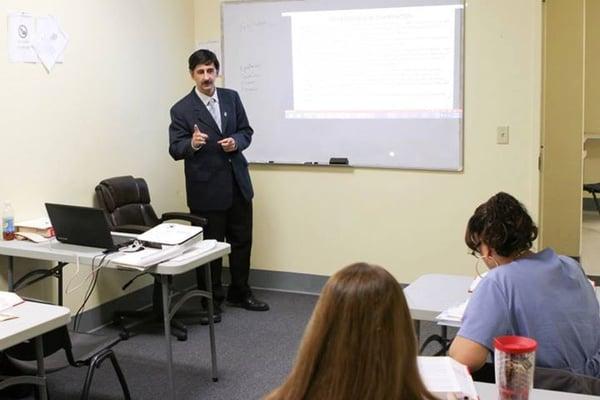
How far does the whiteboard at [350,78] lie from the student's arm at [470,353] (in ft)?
8.75

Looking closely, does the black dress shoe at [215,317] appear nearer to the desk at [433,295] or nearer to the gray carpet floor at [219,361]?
the gray carpet floor at [219,361]

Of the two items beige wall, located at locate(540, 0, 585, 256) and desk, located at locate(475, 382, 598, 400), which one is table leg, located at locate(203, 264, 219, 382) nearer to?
desk, located at locate(475, 382, 598, 400)

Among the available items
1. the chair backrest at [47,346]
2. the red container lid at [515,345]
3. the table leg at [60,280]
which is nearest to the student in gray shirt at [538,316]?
the red container lid at [515,345]

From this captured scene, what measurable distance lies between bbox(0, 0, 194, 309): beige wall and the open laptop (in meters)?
0.49

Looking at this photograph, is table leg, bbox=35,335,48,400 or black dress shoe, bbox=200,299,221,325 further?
black dress shoe, bbox=200,299,221,325

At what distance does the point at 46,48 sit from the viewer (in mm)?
3744

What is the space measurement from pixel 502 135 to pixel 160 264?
2409mm

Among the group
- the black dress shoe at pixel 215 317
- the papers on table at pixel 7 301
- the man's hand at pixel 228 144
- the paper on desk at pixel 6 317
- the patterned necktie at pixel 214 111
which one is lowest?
the black dress shoe at pixel 215 317

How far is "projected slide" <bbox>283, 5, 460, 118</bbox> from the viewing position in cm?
432

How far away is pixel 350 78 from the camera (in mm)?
4578

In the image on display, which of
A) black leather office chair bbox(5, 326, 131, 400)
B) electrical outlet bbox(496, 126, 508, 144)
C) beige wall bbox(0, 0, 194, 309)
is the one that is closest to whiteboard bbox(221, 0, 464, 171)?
electrical outlet bbox(496, 126, 508, 144)

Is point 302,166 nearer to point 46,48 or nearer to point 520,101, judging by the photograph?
point 520,101

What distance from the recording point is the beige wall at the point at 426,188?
13.7 ft

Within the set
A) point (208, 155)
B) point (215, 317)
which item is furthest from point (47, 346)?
point (208, 155)
